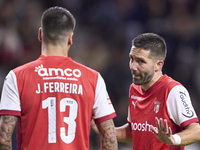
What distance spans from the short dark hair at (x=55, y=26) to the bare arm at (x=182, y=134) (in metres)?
1.23

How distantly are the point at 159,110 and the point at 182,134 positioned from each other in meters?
0.44

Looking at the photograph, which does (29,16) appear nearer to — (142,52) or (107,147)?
(142,52)

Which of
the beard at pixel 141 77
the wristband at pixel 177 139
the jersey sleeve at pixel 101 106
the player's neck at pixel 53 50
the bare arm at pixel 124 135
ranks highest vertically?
the player's neck at pixel 53 50

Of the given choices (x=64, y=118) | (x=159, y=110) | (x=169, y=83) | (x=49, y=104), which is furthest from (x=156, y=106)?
(x=49, y=104)

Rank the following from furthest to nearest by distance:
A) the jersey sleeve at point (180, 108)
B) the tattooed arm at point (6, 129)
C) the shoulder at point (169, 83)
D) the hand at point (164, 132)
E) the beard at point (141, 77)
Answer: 1. the beard at point (141, 77)
2. the shoulder at point (169, 83)
3. the jersey sleeve at point (180, 108)
4. the hand at point (164, 132)
5. the tattooed arm at point (6, 129)

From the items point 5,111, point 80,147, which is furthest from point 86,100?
point 5,111

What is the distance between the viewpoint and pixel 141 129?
433cm

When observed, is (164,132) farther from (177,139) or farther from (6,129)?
(6,129)

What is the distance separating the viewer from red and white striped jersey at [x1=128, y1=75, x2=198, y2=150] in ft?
13.1

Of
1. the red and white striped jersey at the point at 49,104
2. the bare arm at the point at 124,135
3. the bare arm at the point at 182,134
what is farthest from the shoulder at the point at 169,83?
the red and white striped jersey at the point at 49,104

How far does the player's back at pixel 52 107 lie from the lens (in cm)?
328

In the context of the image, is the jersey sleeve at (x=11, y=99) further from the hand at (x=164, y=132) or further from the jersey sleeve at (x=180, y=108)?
the jersey sleeve at (x=180, y=108)

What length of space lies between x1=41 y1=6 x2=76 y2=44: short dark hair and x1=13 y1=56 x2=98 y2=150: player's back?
237 millimetres

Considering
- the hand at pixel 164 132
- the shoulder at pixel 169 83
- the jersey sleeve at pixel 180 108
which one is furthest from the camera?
the shoulder at pixel 169 83
